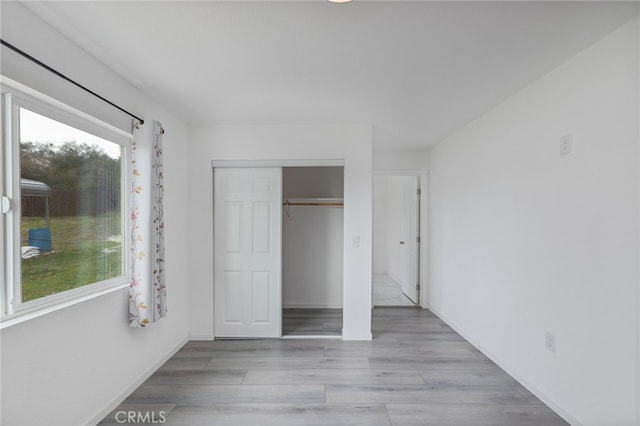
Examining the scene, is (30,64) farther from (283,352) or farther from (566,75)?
(566,75)

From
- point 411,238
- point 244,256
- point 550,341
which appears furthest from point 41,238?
point 411,238

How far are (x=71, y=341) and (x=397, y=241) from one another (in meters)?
5.88

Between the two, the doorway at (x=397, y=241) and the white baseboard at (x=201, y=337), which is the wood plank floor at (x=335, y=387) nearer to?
the white baseboard at (x=201, y=337)

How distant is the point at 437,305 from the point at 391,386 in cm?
223

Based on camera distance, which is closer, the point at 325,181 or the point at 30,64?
the point at 30,64

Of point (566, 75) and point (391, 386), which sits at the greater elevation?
point (566, 75)

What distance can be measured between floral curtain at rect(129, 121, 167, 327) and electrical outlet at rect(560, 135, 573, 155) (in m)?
3.08

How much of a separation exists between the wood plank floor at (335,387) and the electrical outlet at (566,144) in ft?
6.05

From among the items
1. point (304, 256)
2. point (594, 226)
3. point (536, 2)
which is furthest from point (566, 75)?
point (304, 256)

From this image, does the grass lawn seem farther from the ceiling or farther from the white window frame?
the ceiling

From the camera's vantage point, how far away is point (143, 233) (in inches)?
96.8

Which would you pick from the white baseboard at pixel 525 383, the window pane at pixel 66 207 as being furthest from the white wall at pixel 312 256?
the window pane at pixel 66 207

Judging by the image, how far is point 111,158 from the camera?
2377mm

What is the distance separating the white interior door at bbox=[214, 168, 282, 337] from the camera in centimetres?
363
